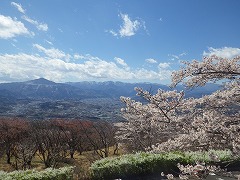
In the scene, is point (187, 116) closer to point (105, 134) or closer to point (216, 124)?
point (216, 124)

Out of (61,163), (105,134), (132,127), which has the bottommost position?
(61,163)

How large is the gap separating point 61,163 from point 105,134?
7.20 meters

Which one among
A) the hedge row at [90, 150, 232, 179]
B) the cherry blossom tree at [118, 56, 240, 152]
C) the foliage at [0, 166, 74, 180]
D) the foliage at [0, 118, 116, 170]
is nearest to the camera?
the cherry blossom tree at [118, 56, 240, 152]

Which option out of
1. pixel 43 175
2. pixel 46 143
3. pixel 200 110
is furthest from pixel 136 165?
pixel 46 143

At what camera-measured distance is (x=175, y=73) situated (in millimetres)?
7301

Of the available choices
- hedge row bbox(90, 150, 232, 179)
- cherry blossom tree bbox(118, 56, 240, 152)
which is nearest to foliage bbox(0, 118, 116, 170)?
hedge row bbox(90, 150, 232, 179)

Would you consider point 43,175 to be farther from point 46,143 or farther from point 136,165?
point 46,143

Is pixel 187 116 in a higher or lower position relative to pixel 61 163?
higher

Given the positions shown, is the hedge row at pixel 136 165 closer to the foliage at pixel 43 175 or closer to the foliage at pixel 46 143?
the foliage at pixel 43 175

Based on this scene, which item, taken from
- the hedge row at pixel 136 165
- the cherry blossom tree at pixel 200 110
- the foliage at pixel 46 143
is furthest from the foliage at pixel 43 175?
the foliage at pixel 46 143

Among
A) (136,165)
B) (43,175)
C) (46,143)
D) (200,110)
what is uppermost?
(200,110)

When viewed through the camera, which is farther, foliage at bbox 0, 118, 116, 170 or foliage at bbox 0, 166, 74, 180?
foliage at bbox 0, 118, 116, 170

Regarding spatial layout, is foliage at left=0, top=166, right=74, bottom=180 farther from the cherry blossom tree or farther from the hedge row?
the cherry blossom tree

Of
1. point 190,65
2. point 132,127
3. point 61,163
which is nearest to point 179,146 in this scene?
point 190,65
